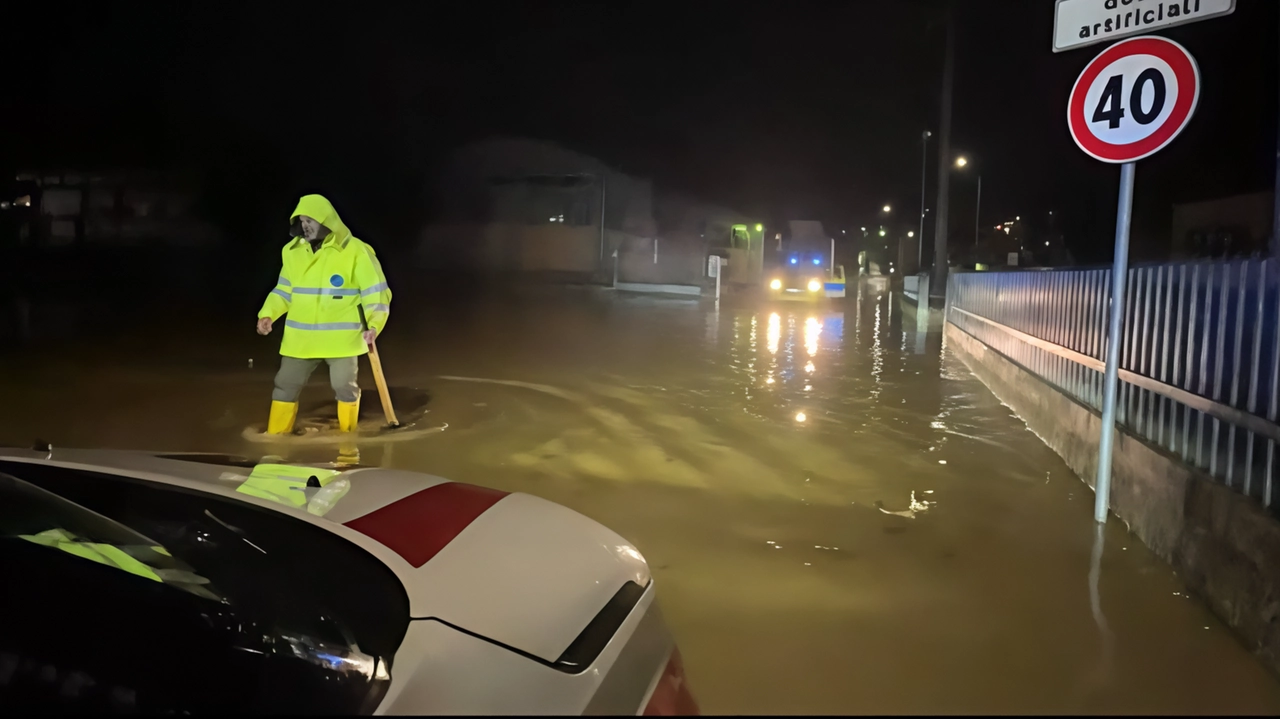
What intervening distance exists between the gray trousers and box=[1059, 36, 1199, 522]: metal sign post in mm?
5165

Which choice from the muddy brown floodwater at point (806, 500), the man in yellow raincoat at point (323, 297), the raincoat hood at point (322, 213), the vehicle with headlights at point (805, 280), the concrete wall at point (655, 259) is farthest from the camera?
the concrete wall at point (655, 259)

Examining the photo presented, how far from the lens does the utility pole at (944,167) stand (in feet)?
71.6

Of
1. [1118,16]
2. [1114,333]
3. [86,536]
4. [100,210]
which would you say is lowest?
[86,536]

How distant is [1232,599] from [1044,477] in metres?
2.69

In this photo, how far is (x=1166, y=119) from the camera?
15.4 ft

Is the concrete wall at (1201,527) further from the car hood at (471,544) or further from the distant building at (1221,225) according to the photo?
the distant building at (1221,225)

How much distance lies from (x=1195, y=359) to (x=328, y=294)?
5.64 metres

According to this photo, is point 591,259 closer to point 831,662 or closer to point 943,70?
point 943,70

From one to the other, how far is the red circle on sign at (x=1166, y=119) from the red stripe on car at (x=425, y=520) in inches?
A: 147

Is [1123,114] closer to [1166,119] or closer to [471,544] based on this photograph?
[1166,119]

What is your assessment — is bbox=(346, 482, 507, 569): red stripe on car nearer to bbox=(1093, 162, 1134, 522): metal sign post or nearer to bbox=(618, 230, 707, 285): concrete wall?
bbox=(1093, 162, 1134, 522): metal sign post

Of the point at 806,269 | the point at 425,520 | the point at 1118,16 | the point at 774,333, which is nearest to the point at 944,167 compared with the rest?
the point at 774,333

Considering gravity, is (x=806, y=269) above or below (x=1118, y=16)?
below

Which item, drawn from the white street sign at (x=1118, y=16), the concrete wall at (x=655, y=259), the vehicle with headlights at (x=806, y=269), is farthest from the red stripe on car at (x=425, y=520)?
the concrete wall at (x=655, y=259)
